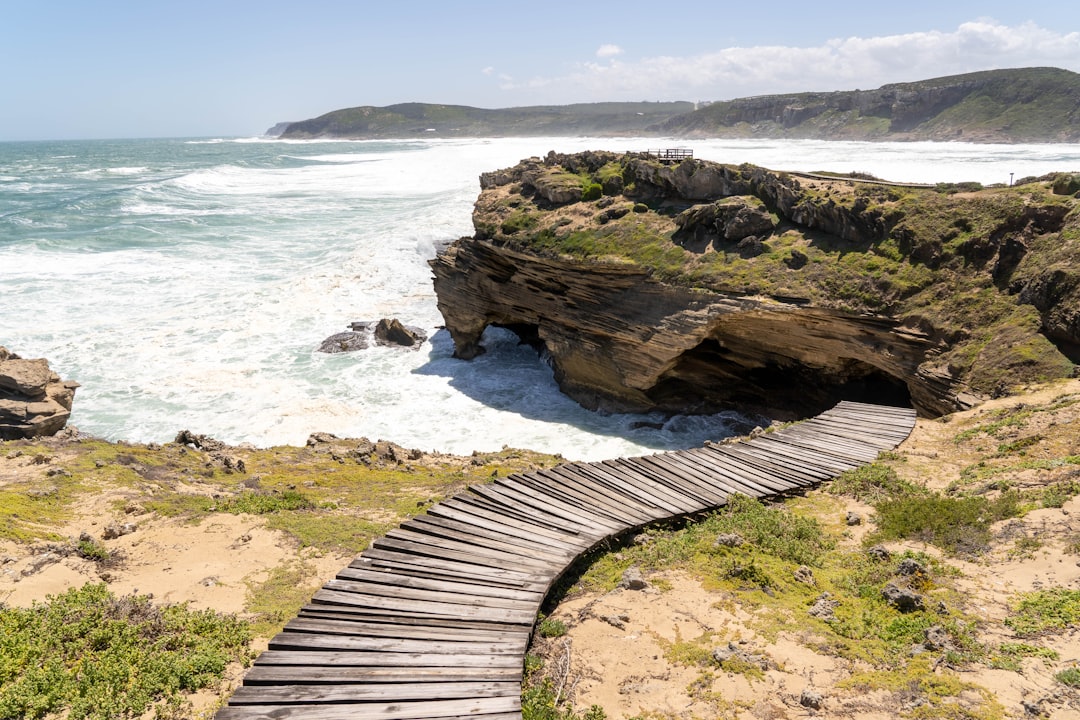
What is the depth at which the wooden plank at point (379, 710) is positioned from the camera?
22.4 ft

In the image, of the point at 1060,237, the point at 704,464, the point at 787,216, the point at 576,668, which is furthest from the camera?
the point at 787,216

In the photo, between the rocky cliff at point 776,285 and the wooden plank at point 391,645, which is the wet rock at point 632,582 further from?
the rocky cliff at point 776,285

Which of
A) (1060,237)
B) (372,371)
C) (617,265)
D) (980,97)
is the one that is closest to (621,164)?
(617,265)

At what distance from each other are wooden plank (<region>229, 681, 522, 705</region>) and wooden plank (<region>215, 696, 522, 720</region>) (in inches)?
2.6

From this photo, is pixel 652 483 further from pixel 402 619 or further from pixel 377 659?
pixel 377 659

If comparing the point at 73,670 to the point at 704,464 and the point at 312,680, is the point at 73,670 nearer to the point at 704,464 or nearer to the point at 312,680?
the point at 312,680

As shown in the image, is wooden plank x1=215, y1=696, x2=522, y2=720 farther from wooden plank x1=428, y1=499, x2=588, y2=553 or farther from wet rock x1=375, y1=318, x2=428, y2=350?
wet rock x1=375, y1=318, x2=428, y2=350

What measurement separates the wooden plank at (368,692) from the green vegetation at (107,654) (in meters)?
0.77

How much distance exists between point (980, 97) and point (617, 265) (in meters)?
141

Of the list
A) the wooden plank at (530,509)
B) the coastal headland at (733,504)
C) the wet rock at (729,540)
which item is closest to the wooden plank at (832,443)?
the coastal headland at (733,504)

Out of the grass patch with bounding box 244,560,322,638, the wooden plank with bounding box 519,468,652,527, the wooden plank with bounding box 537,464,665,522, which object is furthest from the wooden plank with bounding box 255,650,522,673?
the wooden plank with bounding box 537,464,665,522

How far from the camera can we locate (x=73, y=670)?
7.48 m

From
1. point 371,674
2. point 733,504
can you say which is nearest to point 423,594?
point 371,674

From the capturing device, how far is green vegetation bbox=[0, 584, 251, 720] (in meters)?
6.96
